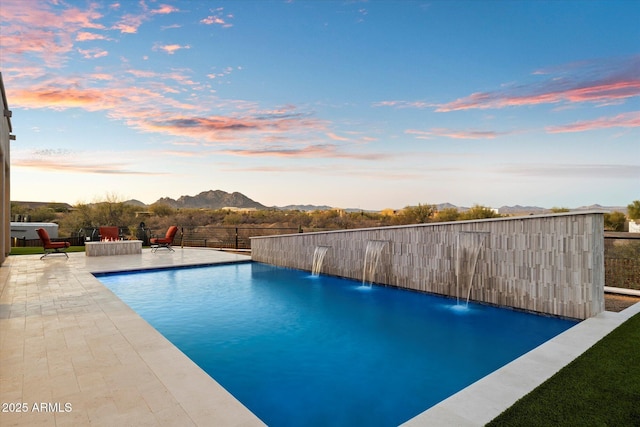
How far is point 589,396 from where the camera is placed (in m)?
2.82

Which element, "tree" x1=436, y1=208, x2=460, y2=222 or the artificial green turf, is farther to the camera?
"tree" x1=436, y1=208, x2=460, y2=222

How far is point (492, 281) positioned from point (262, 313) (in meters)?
4.14

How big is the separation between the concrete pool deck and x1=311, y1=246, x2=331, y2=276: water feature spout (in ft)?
16.8

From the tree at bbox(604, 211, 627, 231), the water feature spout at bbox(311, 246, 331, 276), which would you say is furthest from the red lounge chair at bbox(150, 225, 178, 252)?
the tree at bbox(604, 211, 627, 231)

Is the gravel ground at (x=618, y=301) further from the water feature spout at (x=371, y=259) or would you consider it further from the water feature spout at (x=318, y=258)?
the water feature spout at (x=318, y=258)

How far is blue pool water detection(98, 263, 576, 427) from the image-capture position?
3475 mm

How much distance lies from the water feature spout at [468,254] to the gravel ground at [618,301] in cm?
211

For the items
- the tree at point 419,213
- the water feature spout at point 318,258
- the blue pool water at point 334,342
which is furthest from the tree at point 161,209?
the water feature spout at point 318,258

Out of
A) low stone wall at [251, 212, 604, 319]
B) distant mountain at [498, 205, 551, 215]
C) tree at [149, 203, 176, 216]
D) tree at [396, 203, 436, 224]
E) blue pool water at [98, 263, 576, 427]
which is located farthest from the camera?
tree at [149, 203, 176, 216]

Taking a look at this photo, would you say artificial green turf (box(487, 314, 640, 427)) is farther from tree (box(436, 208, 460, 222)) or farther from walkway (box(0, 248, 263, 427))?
tree (box(436, 208, 460, 222))

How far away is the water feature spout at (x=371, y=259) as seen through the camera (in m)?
8.45

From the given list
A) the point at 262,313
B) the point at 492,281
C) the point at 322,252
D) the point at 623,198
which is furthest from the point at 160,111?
the point at 623,198

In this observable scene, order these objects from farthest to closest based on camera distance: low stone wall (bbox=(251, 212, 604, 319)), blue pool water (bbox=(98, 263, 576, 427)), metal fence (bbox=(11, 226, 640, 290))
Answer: metal fence (bbox=(11, 226, 640, 290)) → low stone wall (bbox=(251, 212, 604, 319)) → blue pool water (bbox=(98, 263, 576, 427))

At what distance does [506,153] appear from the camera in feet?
50.9
